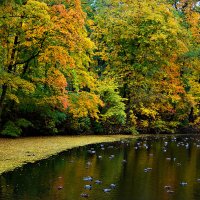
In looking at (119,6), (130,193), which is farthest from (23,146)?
(119,6)

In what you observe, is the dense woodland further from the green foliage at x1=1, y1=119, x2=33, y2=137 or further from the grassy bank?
the grassy bank

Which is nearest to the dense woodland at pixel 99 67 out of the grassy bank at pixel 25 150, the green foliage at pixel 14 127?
the green foliage at pixel 14 127

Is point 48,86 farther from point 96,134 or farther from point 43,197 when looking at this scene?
point 43,197

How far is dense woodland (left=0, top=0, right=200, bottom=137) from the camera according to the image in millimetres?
20547

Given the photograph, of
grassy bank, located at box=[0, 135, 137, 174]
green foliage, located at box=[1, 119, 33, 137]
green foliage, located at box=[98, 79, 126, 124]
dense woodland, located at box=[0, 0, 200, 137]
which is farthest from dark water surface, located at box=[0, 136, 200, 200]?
green foliage, located at box=[98, 79, 126, 124]

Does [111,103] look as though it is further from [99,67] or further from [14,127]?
[14,127]

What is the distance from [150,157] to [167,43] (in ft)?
60.8

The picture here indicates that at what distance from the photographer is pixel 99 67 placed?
38438mm

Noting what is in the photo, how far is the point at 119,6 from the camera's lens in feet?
122

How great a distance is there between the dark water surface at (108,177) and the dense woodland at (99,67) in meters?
5.34

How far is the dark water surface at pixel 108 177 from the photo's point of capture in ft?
36.7

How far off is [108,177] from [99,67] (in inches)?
990

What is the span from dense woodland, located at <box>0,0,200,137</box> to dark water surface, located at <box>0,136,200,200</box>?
5336mm

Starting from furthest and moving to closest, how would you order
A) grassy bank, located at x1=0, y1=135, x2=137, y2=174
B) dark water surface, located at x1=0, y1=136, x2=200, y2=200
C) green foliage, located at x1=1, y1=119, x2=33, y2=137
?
green foliage, located at x1=1, y1=119, x2=33, y2=137
grassy bank, located at x1=0, y1=135, x2=137, y2=174
dark water surface, located at x1=0, y1=136, x2=200, y2=200
